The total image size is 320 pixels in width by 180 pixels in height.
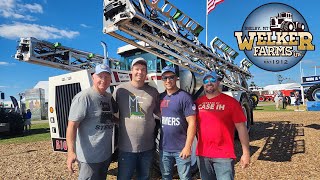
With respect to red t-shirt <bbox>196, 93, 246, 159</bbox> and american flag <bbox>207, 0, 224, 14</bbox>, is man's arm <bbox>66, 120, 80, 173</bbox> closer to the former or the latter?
red t-shirt <bbox>196, 93, 246, 159</bbox>

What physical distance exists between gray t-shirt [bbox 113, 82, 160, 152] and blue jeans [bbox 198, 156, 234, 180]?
676mm

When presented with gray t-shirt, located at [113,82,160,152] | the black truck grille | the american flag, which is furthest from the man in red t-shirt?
the american flag

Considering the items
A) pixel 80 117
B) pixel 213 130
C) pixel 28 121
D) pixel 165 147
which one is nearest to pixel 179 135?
pixel 165 147

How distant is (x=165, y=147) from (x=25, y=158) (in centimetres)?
650

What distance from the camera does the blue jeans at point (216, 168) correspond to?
2990mm

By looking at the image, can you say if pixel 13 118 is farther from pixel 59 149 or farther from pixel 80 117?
pixel 80 117

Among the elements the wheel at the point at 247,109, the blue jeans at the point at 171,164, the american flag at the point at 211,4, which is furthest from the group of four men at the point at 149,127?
the american flag at the point at 211,4

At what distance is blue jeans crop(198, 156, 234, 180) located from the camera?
299 centimetres

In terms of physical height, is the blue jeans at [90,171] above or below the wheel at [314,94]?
below

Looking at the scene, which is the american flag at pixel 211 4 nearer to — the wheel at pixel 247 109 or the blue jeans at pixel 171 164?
the wheel at pixel 247 109

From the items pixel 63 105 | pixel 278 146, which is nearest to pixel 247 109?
pixel 278 146

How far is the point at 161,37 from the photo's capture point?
19.8 feet

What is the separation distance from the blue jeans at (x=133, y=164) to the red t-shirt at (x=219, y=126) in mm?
650

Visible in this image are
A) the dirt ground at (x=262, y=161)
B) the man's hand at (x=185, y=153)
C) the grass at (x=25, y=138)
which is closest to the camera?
the man's hand at (x=185, y=153)
